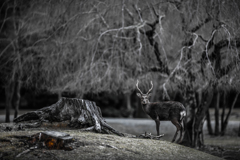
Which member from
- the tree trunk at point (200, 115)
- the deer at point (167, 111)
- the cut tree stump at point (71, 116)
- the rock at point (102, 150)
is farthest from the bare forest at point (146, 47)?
the rock at point (102, 150)

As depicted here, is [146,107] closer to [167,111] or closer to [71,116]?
[167,111]

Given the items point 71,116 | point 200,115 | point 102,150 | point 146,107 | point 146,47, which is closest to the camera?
point 102,150

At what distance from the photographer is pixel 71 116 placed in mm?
6199

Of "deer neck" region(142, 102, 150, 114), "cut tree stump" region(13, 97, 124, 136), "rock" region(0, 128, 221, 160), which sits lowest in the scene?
"rock" region(0, 128, 221, 160)

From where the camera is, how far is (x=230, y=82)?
25.2ft

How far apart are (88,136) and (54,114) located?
143cm

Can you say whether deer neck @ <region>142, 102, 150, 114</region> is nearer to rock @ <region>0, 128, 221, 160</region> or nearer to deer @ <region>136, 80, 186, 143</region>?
deer @ <region>136, 80, 186, 143</region>

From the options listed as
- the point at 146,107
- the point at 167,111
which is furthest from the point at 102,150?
the point at 167,111

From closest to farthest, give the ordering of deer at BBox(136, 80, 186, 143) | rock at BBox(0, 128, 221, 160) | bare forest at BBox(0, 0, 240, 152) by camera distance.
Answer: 1. rock at BBox(0, 128, 221, 160)
2. deer at BBox(136, 80, 186, 143)
3. bare forest at BBox(0, 0, 240, 152)

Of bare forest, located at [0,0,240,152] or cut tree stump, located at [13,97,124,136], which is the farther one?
bare forest, located at [0,0,240,152]

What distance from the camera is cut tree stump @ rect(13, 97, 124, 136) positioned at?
6090 millimetres

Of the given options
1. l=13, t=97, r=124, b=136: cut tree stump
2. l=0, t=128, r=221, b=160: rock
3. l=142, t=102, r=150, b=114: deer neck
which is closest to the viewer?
l=0, t=128, r=221, b=160: rock

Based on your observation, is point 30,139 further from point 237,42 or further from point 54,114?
point 237,42

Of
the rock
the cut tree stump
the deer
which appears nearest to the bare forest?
the deer
